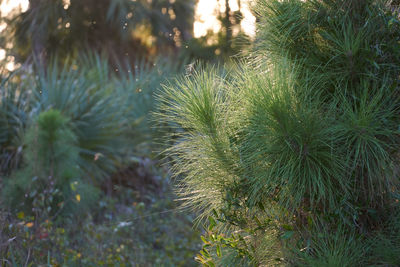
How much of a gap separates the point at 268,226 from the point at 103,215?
14.0 ft

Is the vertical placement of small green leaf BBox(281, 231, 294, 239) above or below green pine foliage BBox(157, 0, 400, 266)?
below

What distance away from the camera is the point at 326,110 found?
2518 mm

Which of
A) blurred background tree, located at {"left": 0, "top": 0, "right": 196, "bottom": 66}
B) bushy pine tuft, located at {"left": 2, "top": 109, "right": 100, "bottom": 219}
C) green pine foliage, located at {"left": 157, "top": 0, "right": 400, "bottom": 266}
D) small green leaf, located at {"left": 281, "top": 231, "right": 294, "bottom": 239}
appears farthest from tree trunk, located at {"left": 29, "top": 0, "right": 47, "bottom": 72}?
small green leaf, located at {"left": 281, "top": 231, "right": 294, "bottom": 239}

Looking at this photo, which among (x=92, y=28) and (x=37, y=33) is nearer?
(x=37, y=33)

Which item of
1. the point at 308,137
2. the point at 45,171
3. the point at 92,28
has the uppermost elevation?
the point at 92,28

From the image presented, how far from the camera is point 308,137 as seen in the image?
7.52 feet

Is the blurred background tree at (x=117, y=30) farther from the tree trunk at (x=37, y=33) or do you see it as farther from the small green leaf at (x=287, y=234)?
the small green leaf at (x=287, y=234)

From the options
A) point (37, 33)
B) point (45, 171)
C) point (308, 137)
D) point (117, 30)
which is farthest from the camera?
point (117, 30)

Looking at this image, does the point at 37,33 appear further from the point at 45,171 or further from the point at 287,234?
the point at 287,234

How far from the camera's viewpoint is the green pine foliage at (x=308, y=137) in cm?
229

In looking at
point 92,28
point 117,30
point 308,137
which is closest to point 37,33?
point 92,28

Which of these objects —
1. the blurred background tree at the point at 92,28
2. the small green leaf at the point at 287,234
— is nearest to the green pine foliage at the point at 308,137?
the small green leaf at the point at 287,234

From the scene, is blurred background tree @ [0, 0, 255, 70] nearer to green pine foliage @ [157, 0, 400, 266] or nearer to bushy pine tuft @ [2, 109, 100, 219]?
green pine foliage @ [157, 0, 400, 266]

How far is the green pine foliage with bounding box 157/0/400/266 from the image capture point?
2291 mm
